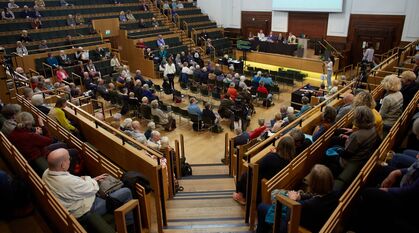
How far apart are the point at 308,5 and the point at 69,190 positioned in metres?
15.2

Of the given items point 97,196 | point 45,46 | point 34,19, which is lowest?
point 97,196

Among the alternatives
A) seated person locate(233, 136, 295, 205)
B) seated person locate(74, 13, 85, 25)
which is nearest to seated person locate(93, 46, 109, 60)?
seated person locate(74, 13, 85, 25)

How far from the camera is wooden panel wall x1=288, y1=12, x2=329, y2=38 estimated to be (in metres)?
15.2

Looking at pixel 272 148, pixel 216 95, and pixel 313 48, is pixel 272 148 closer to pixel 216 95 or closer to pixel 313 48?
pixel 216 95

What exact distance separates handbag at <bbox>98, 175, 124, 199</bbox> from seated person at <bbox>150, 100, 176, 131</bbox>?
15.6ft

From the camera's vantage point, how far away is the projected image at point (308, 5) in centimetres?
1443

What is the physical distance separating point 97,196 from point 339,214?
7.94ft

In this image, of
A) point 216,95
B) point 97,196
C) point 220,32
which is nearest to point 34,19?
point 216,95

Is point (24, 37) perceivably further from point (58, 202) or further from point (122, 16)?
point (58, 202)

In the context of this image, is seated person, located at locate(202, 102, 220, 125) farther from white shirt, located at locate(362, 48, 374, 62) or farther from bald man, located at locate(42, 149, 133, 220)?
white shirt, located at locate(362, 48, 374, 62)

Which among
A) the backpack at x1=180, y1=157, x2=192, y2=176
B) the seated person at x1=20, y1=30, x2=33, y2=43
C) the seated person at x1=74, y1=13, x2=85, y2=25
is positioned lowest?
the backpack at x1=180, y1=157, x2=192, y2=176

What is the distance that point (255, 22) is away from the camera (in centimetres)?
1797

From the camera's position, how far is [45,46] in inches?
460

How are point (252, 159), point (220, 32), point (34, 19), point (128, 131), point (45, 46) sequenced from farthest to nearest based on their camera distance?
point (220, 32) < point (34, 19) < point (45, 46) < point (128, 131) < point (252, 159)
